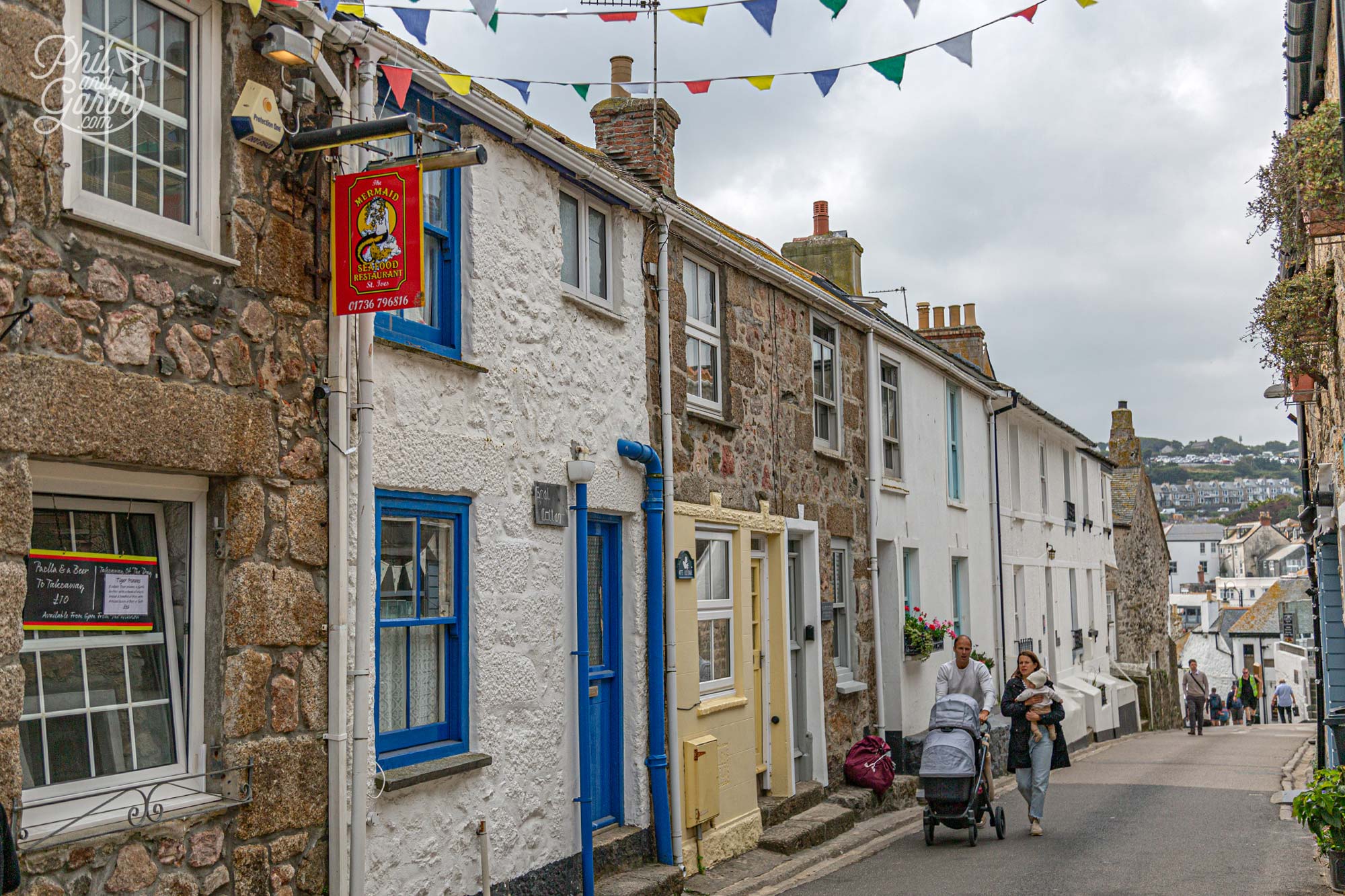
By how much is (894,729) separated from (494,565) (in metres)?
8.93

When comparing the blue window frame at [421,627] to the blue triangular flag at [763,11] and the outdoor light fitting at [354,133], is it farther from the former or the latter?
the blue triangular flag at [763,11]

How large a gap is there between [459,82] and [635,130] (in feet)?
16.4

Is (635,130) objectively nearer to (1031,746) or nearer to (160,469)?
(1031,746)

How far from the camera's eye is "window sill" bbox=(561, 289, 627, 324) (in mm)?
9727

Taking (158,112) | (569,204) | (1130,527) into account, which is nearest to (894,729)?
(569,204)

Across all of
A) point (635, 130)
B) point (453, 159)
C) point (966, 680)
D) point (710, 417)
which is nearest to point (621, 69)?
point (635, 130)

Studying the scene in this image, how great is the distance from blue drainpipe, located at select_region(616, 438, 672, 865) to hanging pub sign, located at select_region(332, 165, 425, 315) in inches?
148

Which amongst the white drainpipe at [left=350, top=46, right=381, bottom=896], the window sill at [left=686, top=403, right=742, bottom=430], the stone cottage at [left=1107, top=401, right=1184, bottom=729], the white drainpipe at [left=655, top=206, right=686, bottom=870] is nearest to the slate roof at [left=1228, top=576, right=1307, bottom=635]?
the stone cottage at [left=1107, top=401, right=1184, bottom=729]

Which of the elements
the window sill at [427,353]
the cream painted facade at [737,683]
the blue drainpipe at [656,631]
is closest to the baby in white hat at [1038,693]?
the cream painted facade at [737,683]

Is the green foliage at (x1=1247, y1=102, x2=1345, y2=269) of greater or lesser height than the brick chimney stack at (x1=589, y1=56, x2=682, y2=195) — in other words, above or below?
below

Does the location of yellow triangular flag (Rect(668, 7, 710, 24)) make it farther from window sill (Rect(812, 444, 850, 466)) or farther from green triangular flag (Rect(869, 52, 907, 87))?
window sill (Rect(812, 444, 850, 466))

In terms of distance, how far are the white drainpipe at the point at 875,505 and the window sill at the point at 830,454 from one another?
729 millimetres

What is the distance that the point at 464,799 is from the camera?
8039 millimetres

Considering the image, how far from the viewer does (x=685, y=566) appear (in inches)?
436
